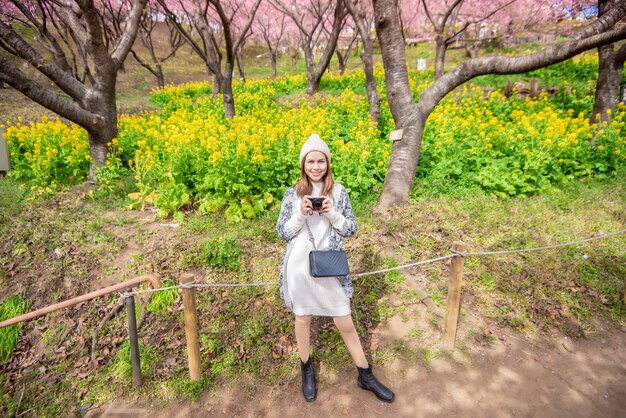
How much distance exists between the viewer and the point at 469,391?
10.2 feet

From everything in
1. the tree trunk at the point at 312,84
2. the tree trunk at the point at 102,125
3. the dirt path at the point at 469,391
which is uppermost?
the tree trunk at the point at 312,84

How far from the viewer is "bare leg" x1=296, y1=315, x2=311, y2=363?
2.79 meters

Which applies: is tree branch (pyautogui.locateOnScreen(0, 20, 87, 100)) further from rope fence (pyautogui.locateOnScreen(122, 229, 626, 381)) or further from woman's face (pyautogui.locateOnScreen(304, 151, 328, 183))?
woman's face (pyautogui.locateOnScreen(304, 151, 328, 183))

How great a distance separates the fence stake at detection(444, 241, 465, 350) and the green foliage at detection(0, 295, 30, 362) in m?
4.66

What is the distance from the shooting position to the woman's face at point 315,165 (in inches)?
102

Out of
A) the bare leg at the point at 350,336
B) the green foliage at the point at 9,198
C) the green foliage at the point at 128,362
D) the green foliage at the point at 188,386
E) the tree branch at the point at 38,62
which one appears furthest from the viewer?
the green foliage at the point at 9,198

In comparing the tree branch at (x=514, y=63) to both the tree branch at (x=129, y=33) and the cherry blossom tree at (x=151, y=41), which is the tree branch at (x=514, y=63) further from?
the cherry blossom tree at (x=151, y=41)

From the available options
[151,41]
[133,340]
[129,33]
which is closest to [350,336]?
[133,340]

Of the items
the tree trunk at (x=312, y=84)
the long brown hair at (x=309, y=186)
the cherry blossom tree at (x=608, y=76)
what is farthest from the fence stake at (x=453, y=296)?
the tree trunk at (x=312, y=84)

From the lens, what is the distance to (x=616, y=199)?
221 inches

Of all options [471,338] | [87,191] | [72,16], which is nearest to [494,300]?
[471,338]

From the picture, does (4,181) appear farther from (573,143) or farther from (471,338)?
(573,143)

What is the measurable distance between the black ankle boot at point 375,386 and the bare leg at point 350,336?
8cm

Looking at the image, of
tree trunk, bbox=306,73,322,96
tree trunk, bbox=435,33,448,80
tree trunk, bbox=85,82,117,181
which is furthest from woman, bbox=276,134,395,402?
tree trunk, bbox=435,33,448,80
